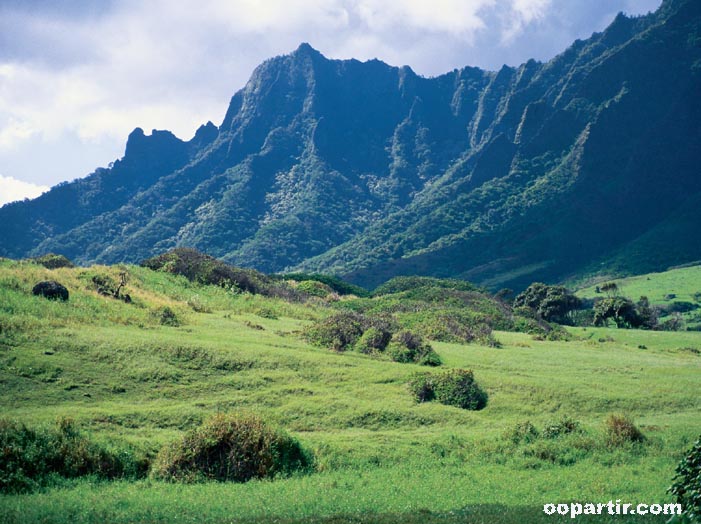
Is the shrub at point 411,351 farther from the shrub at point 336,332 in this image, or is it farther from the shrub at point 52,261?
the shrub at point 52,261

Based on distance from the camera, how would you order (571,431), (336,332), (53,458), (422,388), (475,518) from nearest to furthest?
(475,518) < (53,458) < (571,431) < (422,388) < (336,332)

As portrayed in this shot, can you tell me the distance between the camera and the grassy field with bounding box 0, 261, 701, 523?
1270cm

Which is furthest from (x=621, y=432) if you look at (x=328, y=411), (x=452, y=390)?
(x=328, y=411)

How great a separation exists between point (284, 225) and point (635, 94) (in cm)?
11266

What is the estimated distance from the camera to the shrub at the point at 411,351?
1121 inches

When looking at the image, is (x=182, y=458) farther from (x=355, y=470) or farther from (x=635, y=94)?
(x=635, y=94)

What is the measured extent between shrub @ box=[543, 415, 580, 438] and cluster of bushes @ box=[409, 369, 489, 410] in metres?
3.67

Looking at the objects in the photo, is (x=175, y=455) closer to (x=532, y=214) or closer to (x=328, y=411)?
(x=328, y=411)

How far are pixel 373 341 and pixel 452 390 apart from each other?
8.67 meters

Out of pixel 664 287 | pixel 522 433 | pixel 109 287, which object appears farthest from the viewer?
pixel 664 287

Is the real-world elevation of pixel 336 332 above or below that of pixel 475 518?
above

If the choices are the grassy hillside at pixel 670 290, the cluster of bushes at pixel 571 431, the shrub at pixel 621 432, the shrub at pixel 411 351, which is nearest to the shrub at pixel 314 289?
the shrub at pixel 411 351

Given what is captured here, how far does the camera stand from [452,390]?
22.6 meters

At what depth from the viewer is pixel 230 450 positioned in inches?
618
